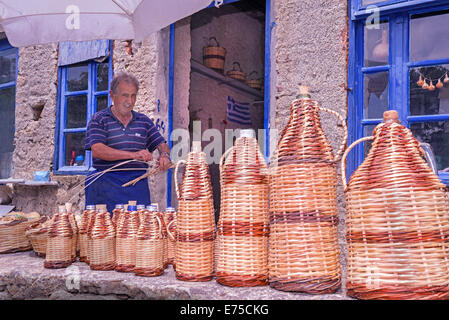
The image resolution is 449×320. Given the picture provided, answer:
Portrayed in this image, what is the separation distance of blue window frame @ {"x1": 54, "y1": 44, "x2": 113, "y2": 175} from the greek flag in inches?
114

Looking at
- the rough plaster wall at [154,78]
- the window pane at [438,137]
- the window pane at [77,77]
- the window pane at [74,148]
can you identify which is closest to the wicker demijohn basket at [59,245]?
the rough plaster wall at [154,78]

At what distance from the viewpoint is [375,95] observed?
3.56m

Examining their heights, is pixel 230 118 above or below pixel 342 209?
above

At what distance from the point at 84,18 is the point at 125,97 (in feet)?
2.28

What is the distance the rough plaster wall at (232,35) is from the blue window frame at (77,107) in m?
2.03

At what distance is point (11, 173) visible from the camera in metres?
6.52

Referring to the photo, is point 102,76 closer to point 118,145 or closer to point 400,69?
point 118,145

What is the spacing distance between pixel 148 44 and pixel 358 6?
8.13ft

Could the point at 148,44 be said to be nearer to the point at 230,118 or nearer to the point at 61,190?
the point at 61,190

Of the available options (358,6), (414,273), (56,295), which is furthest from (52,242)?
(358,6)

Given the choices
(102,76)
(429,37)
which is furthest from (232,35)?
(429,37)

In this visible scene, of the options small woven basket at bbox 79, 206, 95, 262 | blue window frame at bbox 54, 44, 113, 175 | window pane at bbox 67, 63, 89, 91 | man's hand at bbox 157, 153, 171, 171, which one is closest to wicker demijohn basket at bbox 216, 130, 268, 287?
small woven basket at bbox 79, 206, 95, 262
